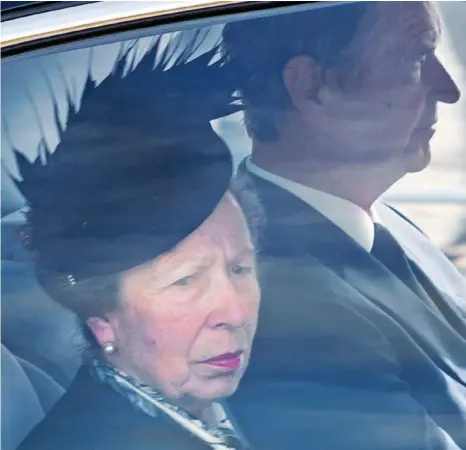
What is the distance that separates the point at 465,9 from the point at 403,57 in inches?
5.8

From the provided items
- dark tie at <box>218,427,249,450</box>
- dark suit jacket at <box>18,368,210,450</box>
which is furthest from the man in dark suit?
dark suit jacket at <box>18,368,210,450</box>

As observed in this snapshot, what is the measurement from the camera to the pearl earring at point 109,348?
1.65m

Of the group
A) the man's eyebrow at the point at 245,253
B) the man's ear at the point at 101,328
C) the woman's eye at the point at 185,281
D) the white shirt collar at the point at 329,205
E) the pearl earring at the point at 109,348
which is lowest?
the pearl earring at the point at 109,348

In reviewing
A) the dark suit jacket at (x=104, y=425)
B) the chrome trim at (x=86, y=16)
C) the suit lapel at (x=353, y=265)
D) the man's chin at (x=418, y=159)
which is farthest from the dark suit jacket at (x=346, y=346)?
the chrome trim at (x=86, y=16)

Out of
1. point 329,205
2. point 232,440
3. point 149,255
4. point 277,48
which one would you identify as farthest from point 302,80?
point 232,440

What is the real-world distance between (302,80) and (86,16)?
442mm

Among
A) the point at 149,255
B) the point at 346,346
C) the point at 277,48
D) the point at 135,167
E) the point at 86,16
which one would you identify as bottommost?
the point at 346,346

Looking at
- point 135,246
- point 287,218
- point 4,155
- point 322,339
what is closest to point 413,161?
point 287,218

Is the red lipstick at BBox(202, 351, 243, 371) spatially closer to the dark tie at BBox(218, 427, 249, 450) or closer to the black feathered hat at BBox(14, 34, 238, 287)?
the dark tie at BBox(218, 427, 249, 450)

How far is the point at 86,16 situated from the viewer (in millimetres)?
1602

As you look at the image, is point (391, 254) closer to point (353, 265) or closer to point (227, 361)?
point (353, 265)

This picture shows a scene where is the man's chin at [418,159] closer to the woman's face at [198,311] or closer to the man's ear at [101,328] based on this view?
the woman's face at [198,311]

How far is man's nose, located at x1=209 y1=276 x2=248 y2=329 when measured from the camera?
5.27ft

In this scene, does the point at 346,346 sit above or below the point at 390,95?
below
